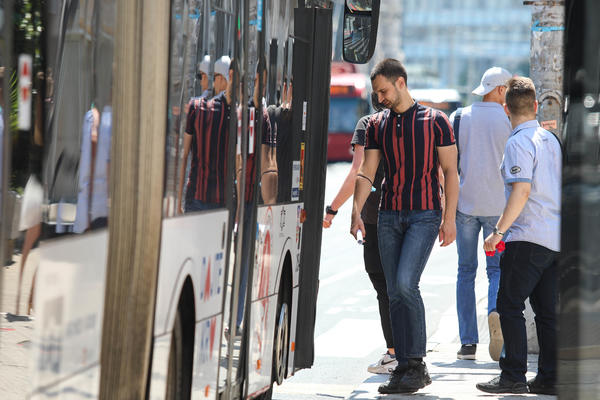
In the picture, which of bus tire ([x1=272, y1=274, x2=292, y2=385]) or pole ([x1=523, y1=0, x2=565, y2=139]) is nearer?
bus tire ([x1=272, y1=274, x2=292, y2=385])

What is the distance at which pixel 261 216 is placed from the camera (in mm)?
5738

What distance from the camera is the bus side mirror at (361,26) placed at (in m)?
7.25

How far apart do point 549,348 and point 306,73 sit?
7.05 feet

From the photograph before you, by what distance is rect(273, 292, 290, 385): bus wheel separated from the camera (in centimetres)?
645

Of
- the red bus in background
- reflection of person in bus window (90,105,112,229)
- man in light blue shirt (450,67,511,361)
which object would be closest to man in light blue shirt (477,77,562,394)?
man in light blue shirt (450,67,511,361)

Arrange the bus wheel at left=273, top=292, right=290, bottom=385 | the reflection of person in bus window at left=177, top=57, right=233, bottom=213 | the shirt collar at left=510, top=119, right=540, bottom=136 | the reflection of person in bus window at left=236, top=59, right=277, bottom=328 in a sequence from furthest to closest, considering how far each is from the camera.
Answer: the shirt collar at left=510, top=119, right=540, bottom=136, the bus wheel at left=273, top=292, right=290, bottom=385, the reflection of person in bus window at left=236, top=59, right=277, bottom=328, the reflection of person in bus window at left=177, top=57, right=233, bottom=213

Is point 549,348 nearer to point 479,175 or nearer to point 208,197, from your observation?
point 479,175

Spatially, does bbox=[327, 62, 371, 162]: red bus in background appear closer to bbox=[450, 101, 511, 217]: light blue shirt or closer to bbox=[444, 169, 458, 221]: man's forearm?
bbox=[450, 101, 511, 217]: light blue shirt

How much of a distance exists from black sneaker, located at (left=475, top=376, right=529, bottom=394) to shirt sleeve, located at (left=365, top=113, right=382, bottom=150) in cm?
159

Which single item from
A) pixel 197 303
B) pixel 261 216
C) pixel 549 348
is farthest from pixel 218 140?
pixel 549 348

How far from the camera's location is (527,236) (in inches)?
265

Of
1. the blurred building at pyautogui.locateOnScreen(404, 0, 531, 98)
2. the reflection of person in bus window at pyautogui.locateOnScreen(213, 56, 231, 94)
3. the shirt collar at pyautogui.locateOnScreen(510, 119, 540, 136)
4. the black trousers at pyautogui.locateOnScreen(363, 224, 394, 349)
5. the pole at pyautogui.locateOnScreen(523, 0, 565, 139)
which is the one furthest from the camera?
the blurred building at pyautogui.locateOnScreen(404, 0, 531, 98)

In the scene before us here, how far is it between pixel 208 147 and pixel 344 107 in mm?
36848

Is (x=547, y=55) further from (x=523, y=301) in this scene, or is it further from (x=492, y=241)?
(x=523, y=301)
